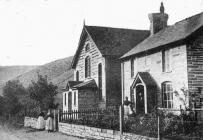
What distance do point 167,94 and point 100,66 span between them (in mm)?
10007

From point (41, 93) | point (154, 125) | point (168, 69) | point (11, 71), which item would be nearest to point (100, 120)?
point (154, 125)

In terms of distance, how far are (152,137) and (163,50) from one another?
455 inches

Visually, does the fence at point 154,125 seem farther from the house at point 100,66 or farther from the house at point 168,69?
the house at point 100,66

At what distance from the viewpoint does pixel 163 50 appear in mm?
21984

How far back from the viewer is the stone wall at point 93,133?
42.2 feet

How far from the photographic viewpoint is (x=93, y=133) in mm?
15125

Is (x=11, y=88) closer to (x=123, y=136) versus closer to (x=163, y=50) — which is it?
(x=163, y=50)

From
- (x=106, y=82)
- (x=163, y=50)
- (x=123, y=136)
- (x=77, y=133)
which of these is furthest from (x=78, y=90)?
(x=123, y=136)

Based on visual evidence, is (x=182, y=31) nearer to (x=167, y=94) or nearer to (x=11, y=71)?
(x=167, y=94)

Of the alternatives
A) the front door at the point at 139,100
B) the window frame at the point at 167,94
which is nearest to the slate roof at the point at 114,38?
the front door at the point at 139,100

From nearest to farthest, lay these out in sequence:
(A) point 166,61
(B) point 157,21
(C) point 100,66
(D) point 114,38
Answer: (A) point 166,61 < (B) point 157,21 < (C) point 100,66 < (D) point 114,38

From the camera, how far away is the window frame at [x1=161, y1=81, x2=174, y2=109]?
68.9 feet

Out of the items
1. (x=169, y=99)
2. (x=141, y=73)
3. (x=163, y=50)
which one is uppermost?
(x=163, y=50)

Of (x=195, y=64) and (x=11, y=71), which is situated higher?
(x=11, y=71)
